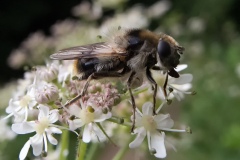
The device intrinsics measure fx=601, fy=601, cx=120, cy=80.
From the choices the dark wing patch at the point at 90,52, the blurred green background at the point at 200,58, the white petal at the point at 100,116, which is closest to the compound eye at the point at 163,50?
the dark wing patch at the point at 90,52

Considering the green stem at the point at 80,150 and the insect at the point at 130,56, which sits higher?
the insect at the point at 130,56

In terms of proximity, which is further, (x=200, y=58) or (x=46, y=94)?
(x=200, y=58)

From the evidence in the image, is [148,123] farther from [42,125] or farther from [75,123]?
[42,125]

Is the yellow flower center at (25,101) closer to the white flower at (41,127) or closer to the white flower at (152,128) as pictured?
the white flower at (41,127)

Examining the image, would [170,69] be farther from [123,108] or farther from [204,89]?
[204,89]

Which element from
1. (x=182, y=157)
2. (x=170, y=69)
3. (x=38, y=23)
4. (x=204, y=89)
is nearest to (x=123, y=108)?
(x=170, y=69)

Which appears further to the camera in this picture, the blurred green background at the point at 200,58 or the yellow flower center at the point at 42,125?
the blurred green background at the point at 200,58

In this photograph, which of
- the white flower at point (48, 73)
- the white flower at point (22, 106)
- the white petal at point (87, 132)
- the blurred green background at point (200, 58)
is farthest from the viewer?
the blurred green background at point (200, 58)

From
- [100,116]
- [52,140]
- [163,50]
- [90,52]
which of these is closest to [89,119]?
[100,116]
